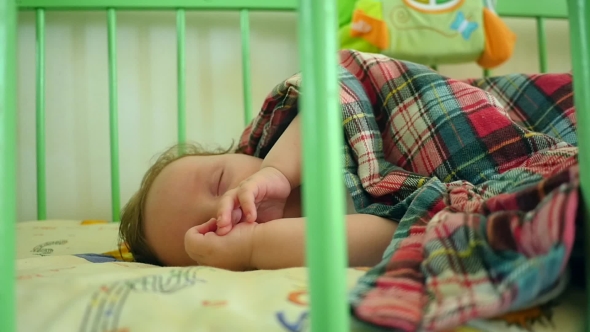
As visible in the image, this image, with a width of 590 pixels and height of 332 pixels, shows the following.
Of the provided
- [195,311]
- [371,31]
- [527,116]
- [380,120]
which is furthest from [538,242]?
[371,31]

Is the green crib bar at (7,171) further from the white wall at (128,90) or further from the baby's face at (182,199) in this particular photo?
the white wall at (128,90)

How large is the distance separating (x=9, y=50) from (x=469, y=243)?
32cm

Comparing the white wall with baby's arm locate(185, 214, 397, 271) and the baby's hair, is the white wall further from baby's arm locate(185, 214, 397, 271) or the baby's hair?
baby's arm locate(185, 214, 397, 271)

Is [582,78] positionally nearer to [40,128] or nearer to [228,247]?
[228,247]

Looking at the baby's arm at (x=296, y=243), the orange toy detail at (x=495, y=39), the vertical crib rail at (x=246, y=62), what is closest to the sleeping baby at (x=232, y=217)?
the baby's arm at (x=296, y=243)

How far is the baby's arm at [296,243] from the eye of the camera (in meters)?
0.55

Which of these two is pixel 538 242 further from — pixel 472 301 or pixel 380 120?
pixel 380 120

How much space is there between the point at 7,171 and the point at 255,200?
37 cm

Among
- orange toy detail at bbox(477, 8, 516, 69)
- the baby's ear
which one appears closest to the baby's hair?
the baby's ear

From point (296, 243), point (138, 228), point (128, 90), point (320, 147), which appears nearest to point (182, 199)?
point (138, 228)

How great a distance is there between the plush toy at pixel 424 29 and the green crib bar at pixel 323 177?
81 cm

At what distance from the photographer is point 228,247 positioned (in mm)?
572

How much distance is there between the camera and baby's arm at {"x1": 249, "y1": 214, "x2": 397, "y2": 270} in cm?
55

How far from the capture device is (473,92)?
0.70 meters
